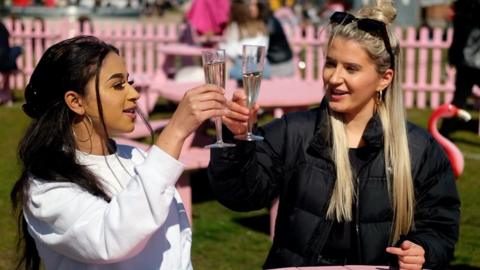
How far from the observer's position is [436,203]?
3.45 m

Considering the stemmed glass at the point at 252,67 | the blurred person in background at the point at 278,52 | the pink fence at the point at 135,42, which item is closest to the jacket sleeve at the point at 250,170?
the stemmed glass at the point at 252,67

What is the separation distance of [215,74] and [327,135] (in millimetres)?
951

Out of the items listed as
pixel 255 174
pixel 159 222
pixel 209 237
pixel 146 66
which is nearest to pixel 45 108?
pixel 159 222

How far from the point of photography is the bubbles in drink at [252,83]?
2.79 metres

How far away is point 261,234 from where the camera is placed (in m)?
7.09

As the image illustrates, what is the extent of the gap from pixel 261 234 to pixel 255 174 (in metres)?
3.81

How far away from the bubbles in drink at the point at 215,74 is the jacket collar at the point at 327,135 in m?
0.90

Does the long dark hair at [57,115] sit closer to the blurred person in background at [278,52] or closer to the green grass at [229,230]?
the green grass at [229,230]

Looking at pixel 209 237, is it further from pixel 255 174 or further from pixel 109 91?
pixel 109 91

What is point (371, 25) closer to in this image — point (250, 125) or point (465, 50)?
point (250, 125)

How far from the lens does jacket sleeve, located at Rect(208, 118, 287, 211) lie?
3217 millimetres

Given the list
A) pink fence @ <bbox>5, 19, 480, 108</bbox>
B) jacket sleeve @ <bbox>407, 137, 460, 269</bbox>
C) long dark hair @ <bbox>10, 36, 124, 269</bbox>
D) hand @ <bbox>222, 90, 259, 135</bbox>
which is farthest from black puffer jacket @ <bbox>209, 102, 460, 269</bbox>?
pink fence @ <bbox>5, 19, 480, 108</bbox>

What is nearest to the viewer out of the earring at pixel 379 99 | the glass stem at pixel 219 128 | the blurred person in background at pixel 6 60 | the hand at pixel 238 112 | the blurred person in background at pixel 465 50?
the glass stem at pixel 219 128

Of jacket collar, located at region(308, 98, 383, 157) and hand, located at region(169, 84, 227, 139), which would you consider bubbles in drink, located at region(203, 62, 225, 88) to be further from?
jacket collar, located at region(308, 98, 383, 157)
